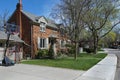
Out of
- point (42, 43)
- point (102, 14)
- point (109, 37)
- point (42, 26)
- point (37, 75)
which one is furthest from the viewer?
point (109, 37)

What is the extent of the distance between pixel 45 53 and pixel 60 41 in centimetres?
838

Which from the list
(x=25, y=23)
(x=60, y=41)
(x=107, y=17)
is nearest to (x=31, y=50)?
(x=25, y=23)

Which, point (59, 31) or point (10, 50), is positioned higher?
point (59, 31)

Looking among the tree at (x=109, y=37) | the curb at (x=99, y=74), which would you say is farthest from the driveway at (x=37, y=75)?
the tree at (x=109, y=37)

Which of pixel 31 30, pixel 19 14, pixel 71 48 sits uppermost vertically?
pixel 19 14

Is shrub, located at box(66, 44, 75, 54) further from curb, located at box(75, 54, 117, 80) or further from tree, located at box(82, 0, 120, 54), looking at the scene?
curb, located at box(75, 54, 117, 80)

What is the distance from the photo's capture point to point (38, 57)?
26984 mm

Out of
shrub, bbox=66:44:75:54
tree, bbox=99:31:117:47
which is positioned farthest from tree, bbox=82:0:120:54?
tree, bbox=99:31:117:47

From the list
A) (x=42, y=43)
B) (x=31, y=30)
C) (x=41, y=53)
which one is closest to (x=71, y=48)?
(x=42, y=43)

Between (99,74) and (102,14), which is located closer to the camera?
(99,74)

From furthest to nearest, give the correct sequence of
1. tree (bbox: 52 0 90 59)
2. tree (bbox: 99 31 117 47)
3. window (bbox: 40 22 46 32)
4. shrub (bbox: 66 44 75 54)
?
tree (bbox: 99 31 117 47) < shrub (bbox: 66 44 75 54) < window (bbox: 40 22 46 32) < tree (bbox: 52 0 90 59)

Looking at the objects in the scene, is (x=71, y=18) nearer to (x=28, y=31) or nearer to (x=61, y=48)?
(x=28, y=31)

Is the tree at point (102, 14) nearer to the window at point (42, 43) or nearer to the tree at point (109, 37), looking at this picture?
the window at point (42, 43)

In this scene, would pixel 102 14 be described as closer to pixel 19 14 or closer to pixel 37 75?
pixel 19 14
